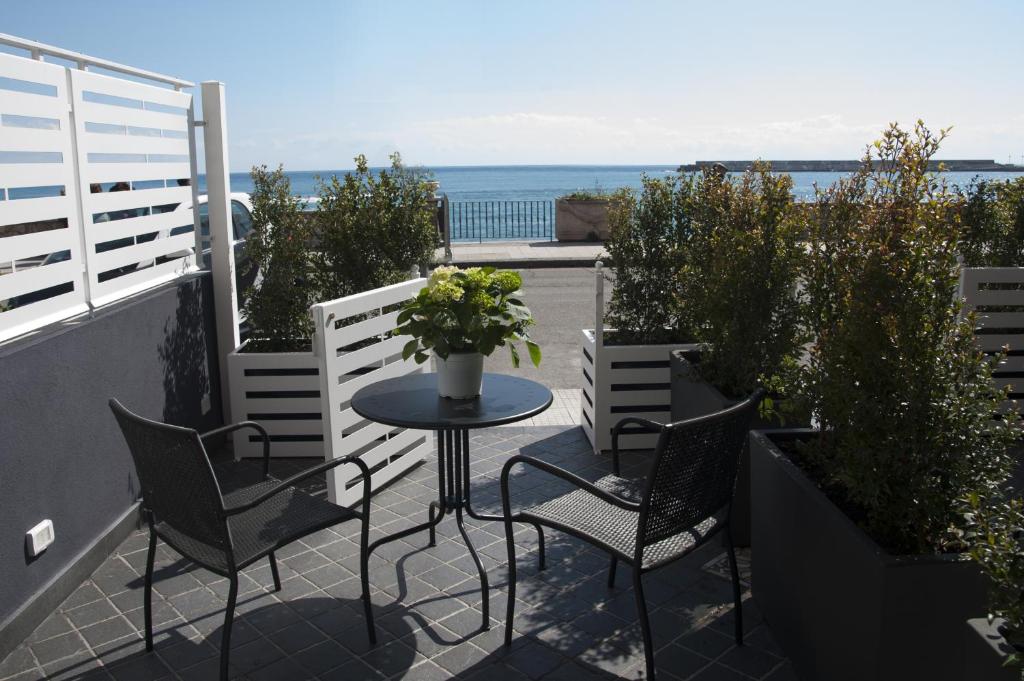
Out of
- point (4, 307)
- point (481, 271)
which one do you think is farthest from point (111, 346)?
point (481, 271)

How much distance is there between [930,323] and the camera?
2514 millimetres

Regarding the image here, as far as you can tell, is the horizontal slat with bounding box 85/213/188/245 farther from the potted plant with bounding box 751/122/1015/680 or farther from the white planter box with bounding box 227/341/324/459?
the potted plant with bounding box 751/122/1015/680

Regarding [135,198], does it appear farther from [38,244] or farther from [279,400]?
[279,400]

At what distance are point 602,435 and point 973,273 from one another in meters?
2.69

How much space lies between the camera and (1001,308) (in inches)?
223

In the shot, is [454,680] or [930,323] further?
[454,680]

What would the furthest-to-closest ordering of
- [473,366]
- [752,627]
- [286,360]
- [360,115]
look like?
[360,115] → [286,360] → [473,366] → [752,627]

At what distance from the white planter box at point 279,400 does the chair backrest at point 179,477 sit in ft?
7.10

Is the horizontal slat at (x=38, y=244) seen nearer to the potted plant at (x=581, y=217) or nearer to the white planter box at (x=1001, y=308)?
the white planter box at (x=1001, y=308)

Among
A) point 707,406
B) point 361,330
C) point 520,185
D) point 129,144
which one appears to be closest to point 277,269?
point 361,330

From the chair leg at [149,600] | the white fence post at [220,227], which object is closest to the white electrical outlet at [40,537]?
the chair leg at [149,600]

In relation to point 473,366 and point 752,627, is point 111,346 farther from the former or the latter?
point 752,627

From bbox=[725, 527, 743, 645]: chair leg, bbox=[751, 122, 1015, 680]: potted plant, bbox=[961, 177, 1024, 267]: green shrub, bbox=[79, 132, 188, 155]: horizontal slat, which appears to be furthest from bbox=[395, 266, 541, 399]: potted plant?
bbox=[961, 177, 1024, 267]: green shrub

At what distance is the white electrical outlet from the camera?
3312 millimetres
